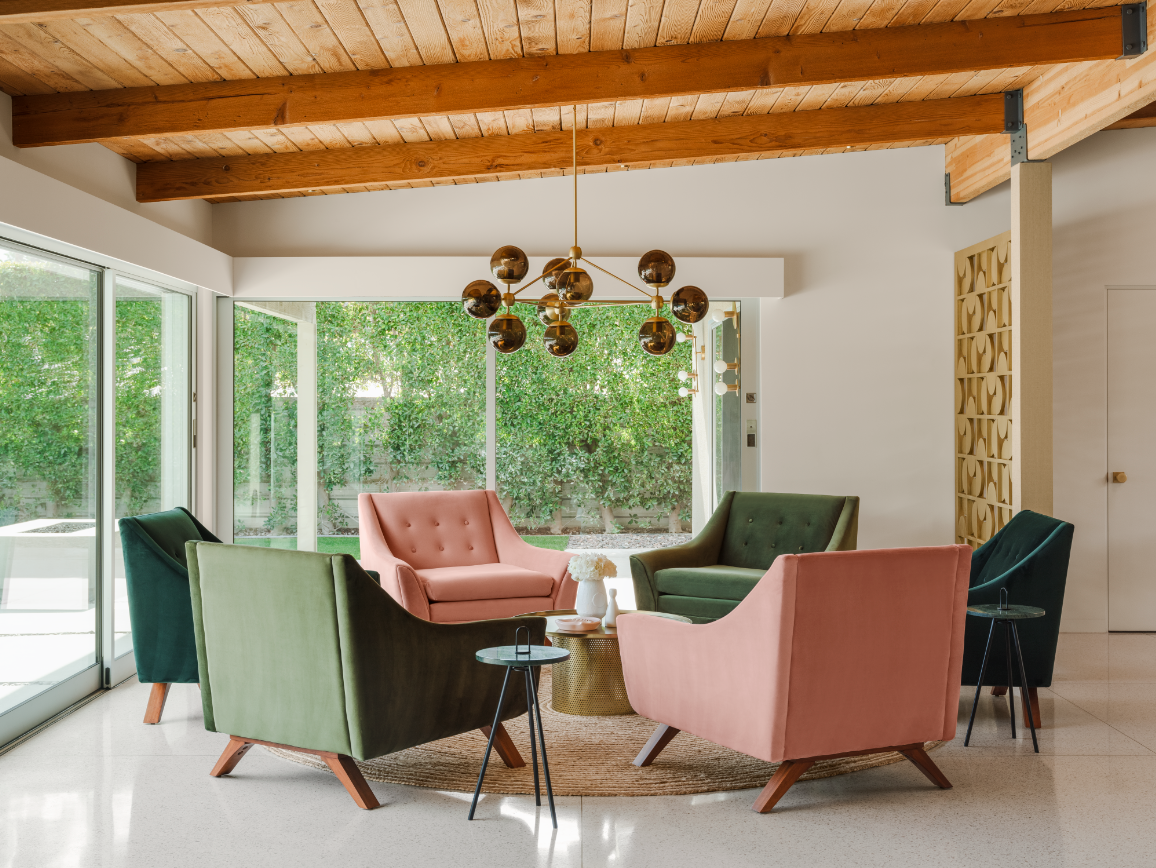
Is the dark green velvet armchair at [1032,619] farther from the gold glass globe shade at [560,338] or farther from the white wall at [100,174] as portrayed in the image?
the white wall at [100,174]

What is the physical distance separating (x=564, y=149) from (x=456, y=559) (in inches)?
92.6

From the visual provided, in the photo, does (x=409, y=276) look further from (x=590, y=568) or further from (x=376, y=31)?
(x=590, y=568)

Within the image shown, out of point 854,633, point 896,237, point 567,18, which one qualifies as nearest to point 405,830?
point 854,633

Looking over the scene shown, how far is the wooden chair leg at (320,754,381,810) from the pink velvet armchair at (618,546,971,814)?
3.45 ft

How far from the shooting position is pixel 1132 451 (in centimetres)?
593

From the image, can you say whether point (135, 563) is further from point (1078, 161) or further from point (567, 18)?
point (1078, 161)

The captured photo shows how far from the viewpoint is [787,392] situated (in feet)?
20.6

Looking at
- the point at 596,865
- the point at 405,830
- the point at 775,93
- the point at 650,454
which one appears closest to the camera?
the point at 596,865

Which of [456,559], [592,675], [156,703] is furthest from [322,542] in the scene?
[592,675]

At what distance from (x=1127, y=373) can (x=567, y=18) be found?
405 cm

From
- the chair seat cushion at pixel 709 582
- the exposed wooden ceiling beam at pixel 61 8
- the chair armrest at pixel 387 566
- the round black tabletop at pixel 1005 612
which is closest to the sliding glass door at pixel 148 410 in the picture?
the chair armrest at pixel 387 566

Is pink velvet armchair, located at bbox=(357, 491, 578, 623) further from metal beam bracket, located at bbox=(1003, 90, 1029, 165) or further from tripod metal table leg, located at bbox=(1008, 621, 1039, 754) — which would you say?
metal beam bracket, located at bbox=(1003, 90, 1029, 165)

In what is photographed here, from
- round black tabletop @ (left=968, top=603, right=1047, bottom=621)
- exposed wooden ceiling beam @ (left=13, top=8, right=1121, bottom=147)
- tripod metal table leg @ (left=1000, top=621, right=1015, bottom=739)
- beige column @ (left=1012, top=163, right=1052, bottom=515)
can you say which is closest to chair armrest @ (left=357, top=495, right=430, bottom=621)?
exposed wooden ceiling beam @ (left=13, top=8, right=1121, bottom=147)

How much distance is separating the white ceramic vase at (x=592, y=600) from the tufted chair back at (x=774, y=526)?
5.37 feet
